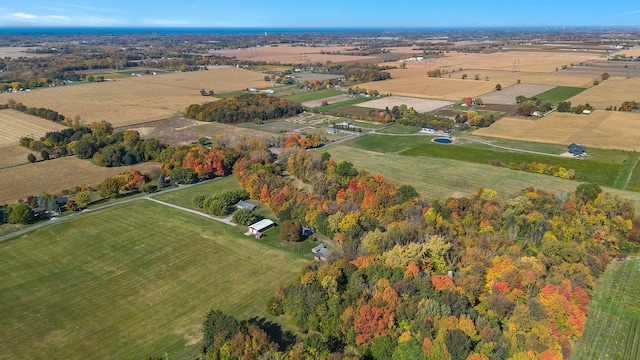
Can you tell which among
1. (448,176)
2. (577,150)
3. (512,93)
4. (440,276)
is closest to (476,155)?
(448,176)

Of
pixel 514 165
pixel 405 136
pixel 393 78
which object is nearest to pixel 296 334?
pixel 514 165

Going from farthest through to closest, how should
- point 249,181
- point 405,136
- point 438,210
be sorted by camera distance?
point 405,136
point 249,181
point 438,210

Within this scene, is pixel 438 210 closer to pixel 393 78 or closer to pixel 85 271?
pixel 85 271

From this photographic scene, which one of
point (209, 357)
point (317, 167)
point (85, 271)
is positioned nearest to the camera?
point (209, 357)

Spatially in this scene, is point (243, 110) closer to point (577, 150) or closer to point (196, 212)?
point (196, 212)

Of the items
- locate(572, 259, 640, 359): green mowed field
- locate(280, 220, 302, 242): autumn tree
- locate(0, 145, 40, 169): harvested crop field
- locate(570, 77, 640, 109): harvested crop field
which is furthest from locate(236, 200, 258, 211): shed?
locate(570, 77, 640, 109): harvested crop field
